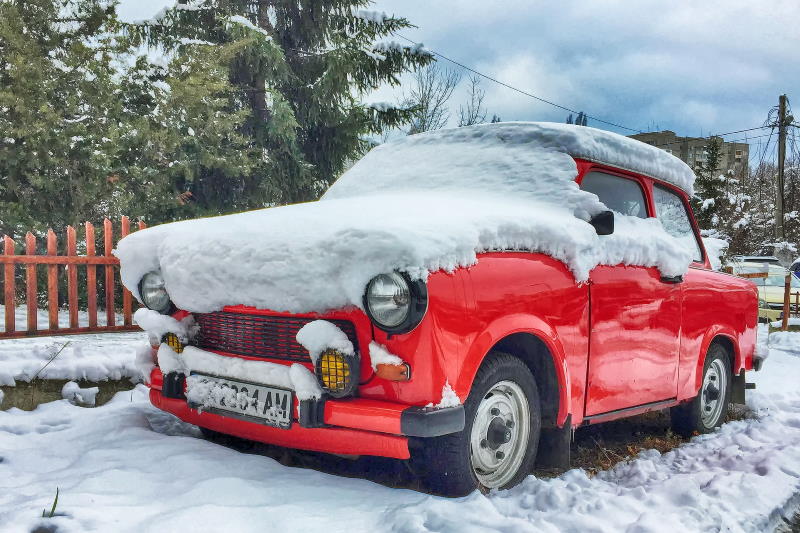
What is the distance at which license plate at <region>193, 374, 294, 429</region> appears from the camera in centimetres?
269

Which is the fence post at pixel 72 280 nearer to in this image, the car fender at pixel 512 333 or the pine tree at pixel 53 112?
the pine tree at pixel 53 112

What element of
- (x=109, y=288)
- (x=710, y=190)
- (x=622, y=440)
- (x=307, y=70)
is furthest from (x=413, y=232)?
(x=710, y=190)

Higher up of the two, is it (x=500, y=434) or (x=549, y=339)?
(x=549, y=339)

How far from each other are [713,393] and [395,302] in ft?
10.8

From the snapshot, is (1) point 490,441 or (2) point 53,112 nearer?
(1) point 490,441

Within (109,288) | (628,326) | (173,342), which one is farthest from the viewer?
(109,288)

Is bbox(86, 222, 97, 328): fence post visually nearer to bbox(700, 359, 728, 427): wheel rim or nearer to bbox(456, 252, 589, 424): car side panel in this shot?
bbox(456, 252, 589, 424): car side panel

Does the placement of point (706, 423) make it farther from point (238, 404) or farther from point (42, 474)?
point (42, 474)

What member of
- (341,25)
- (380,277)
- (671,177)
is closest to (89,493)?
(380,277)

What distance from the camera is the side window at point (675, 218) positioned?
14.1 feet

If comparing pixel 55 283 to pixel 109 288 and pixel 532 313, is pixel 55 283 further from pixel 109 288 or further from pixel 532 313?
pixel 532 313

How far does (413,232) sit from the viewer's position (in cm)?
247

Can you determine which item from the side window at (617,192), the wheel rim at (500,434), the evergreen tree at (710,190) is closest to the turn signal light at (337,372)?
the wheel rim at (500,434)

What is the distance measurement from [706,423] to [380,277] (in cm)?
329
